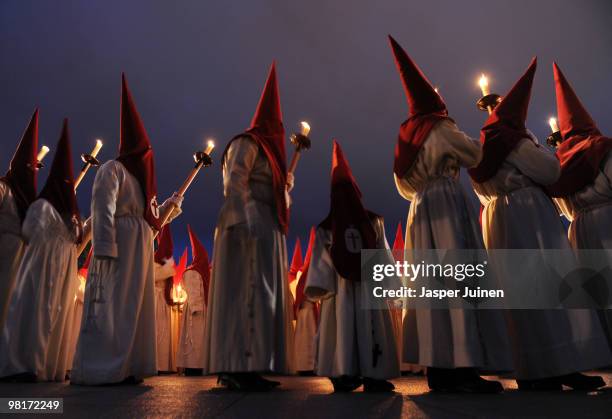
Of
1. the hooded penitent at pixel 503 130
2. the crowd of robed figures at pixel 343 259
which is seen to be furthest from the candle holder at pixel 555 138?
the hooded penitent at pixel 503 130

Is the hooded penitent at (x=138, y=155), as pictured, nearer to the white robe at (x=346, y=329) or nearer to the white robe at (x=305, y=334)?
the white robe at (x=346, y=329)

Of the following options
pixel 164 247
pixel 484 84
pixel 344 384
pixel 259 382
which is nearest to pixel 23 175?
pixel 164 247

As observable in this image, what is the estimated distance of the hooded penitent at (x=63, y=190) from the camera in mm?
5285

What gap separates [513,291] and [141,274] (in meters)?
3.27

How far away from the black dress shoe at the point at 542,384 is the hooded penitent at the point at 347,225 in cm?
149

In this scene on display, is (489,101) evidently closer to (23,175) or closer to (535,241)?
(535,241)

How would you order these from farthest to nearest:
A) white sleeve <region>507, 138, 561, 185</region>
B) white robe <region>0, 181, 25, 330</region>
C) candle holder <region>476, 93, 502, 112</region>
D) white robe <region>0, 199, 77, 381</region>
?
white robe <region>0, 181, 25, 330</region>
white robe <region>0, 199, 77, 381</region>
candle holder <region>476, 93, 502, 112</region>
white sleeve <region>507, 138, 561, 185</region>

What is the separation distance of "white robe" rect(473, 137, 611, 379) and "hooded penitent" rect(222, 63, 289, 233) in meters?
1.79

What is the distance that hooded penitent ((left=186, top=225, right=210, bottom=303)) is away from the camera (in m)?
7.88

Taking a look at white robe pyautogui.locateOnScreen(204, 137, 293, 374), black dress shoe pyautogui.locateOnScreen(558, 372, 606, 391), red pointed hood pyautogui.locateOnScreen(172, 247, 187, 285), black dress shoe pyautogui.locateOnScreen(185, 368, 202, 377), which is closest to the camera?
black dress shoe pyautogui.locateOnScreen(558, 372, 606, 391)

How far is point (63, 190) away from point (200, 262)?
10.0 ft

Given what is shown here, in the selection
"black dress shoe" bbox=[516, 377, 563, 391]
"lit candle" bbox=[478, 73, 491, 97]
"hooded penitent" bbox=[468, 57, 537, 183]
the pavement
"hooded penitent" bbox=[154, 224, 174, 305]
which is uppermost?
"lit candle" bbox=[478, 73, 491, 97]

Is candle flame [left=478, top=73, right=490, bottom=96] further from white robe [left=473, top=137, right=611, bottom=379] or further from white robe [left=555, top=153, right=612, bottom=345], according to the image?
white robe [left=555, top=153, right=612, bottom=345]

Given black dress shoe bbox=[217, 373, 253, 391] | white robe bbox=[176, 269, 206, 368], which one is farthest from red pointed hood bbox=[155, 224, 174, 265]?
black dress shoe bbox=[217, 373, 253, 391]
